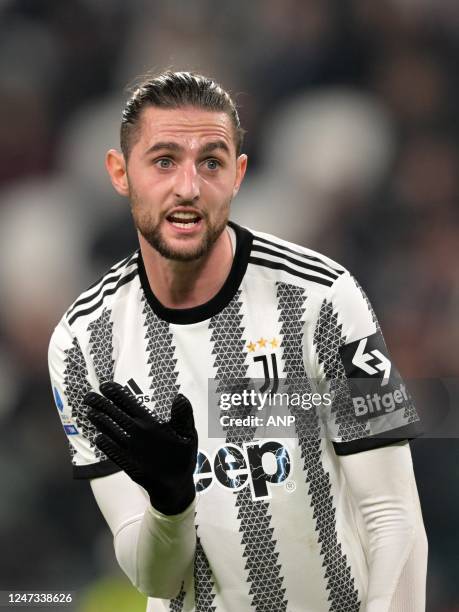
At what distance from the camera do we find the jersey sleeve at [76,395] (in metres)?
1.83

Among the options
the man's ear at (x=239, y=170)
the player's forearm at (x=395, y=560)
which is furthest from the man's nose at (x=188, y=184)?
the player's forearm at (x=395, y=560)

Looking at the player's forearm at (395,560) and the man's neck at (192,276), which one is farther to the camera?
the man's neck at (192,276)

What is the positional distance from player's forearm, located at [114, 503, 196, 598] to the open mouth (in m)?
0.49

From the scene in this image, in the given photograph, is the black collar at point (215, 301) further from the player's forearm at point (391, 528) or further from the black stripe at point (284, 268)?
the player's forearm at point (391, 528)

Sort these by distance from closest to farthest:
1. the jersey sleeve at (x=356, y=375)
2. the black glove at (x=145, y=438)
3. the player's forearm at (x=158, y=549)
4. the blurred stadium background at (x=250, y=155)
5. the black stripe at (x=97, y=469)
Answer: the black glove at (x=145, y=438)
the player's forearm at (x=158, y=549)
the jersey sleeve at (x=356, y=375)
the black stripe at (x=97, y=469)
the blurred stadium background at (x=250, y=155)

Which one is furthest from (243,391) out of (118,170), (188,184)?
(118,170)

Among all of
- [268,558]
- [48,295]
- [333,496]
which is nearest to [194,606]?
[268,558]

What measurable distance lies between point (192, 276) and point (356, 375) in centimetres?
36

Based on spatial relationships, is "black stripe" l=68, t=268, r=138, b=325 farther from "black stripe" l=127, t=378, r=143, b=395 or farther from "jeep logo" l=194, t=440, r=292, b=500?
"jeep logo" l=194, t=440, r=292, b=500

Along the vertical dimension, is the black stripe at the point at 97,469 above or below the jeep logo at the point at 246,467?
above

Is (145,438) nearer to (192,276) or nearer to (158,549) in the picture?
(158,549)

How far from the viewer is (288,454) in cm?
174

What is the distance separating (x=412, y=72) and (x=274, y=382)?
1.39 metres

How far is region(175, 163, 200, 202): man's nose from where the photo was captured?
1682mm
